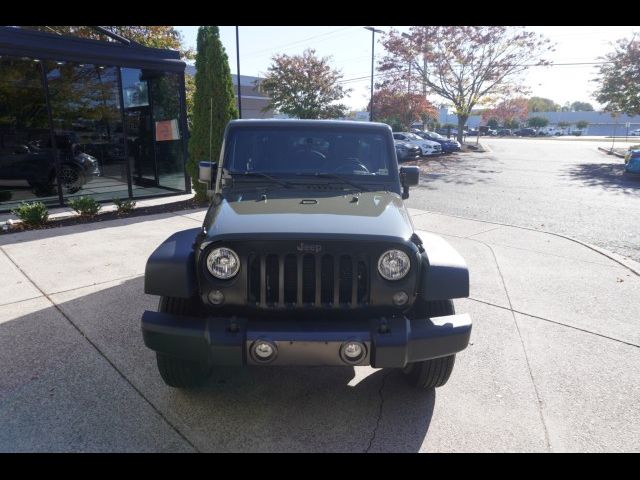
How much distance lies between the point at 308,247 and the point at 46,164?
8895mm

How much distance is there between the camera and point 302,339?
2295 millimetres

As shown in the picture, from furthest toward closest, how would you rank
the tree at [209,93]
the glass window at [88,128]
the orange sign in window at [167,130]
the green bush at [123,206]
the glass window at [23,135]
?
1. the orange sign in window at [167,130]
2. the tree at [209,93]
3. the glass window at [88,128]
4. the green bush at [123,206]
5. the glass window at [23,135]

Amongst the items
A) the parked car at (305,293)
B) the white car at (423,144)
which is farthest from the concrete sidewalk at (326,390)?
the white car at (423,144)

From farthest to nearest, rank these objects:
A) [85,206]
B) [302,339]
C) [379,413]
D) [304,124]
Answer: [85,206]
[304,124]
[379,413]
[302,339]

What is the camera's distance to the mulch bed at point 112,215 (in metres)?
7.50

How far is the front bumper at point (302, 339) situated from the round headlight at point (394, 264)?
250 mm

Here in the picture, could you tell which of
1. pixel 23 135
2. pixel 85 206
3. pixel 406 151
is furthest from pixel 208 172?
pixel 406 151

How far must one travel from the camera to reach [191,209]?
30.8 feet

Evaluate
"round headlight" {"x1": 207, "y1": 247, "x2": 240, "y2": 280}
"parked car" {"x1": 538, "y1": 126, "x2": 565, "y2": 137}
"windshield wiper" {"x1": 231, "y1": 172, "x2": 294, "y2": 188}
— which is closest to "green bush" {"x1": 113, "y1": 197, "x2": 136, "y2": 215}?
"windshield wiper" {"x1": 231, "y1": 172, "x2": 294, "y2": 188}

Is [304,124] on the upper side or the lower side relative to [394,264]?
upper

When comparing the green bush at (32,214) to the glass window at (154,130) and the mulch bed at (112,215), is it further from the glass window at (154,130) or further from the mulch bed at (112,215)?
the glass window at (154,130)

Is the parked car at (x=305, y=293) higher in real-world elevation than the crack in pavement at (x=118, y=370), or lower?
higher

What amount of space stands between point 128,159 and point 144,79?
1.95 m

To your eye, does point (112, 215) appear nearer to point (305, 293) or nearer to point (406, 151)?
point (305, 293)
